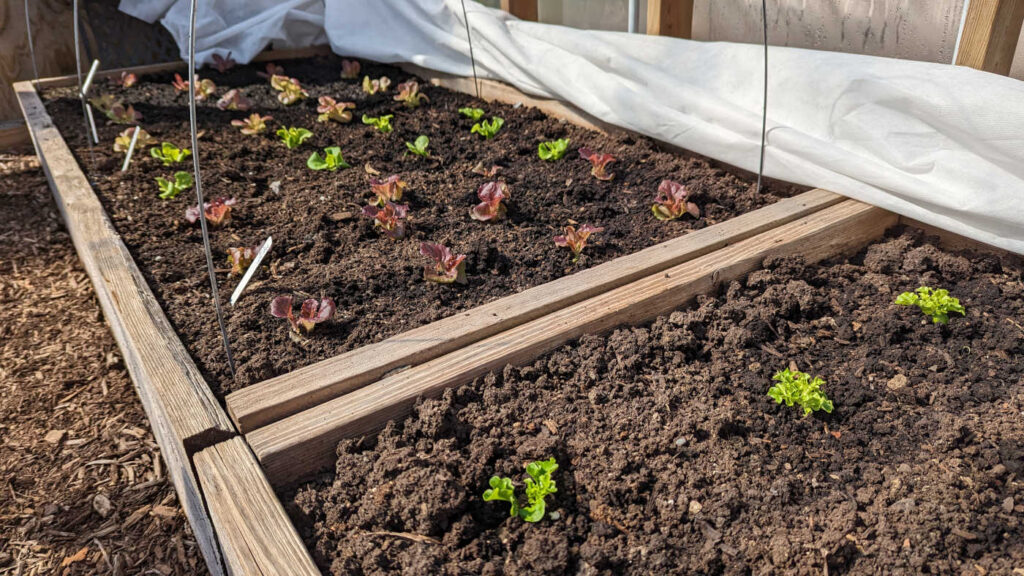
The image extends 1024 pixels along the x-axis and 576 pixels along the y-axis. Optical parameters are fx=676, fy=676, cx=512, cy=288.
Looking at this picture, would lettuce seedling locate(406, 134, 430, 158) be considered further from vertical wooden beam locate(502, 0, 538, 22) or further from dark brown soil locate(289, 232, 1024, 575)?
dark brown soil locate(289, 232, 1024, 575)

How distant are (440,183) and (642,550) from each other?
188 centimetres

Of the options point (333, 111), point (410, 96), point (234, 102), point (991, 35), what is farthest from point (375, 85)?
point (991, 35)

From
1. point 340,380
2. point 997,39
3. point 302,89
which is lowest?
point 302,89

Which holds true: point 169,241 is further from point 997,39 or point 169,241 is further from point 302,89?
point 997,39

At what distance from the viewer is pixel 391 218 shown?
2338 mm

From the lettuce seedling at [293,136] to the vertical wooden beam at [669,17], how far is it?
1.73 meters

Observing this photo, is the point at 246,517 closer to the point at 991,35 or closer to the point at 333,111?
the point at 991,35

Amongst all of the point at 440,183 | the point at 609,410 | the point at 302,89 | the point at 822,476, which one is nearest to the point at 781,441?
the point at 822,476

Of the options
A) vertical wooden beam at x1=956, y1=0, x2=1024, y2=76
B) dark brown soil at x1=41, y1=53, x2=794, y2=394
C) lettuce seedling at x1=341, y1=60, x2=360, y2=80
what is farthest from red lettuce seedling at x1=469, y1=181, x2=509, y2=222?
lettuce seedling at x1=341, y1=60, x2=360, y2=80

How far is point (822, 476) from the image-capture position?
1.37 meters

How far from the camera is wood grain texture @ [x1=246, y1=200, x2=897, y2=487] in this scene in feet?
4.58

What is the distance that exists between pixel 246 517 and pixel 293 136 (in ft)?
8.05

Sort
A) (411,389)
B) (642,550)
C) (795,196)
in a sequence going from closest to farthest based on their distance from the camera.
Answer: (642,550) < (411,389) < (795,196)

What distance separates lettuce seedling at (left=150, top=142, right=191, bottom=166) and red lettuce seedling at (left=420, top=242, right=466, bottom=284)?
5.91ft
